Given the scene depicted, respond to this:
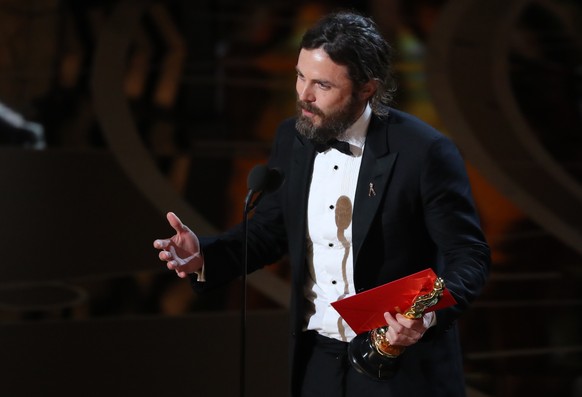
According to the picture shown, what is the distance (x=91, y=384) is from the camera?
4285mm

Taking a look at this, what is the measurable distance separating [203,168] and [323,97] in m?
5.05

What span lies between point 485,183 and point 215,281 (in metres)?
4.85

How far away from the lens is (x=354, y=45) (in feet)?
7.82

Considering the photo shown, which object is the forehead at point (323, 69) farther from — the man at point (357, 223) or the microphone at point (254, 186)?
the microphone at point (254, 186)

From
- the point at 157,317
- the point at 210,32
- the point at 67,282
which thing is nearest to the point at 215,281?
the point at 157,317

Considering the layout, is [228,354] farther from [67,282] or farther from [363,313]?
[363,313]

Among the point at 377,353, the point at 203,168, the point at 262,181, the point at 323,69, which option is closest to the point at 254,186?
A: the point at 262,181

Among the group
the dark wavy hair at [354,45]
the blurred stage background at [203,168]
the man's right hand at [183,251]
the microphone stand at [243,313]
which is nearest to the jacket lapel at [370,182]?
the dark wavy hair at [354,45]

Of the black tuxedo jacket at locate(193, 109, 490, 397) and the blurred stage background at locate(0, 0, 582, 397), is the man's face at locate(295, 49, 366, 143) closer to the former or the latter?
the black tuxedo jacket at locate(193, 109, 490, 397)

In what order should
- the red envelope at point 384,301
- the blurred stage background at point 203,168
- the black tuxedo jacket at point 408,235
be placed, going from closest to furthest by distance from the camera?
the red envelope at point 384,301, the black tuxedo jacket at point 408,235, the blurred stage background at point 203,168

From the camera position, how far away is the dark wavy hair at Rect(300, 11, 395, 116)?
7.82 ft

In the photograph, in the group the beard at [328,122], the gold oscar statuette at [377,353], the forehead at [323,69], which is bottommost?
the gold oscar statuette at [377,353]

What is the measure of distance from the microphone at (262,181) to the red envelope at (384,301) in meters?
0.36

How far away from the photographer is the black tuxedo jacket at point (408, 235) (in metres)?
2.34
